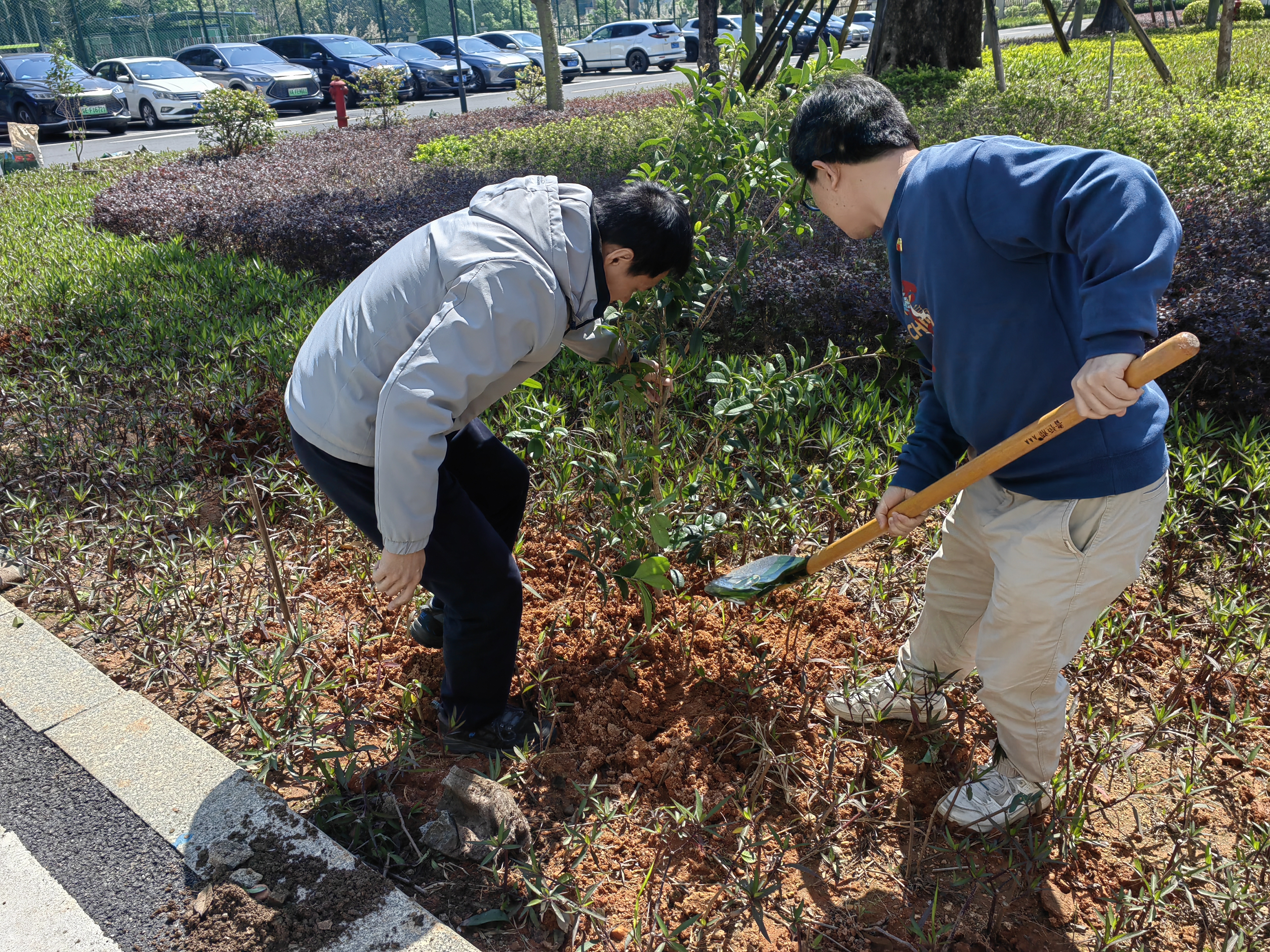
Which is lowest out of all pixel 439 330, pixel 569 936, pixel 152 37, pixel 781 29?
pixel 569 936

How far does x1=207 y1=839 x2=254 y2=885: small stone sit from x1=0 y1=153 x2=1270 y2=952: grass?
0.18 meters

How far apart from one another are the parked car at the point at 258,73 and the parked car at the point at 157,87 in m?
0.65

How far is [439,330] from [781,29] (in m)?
7.85

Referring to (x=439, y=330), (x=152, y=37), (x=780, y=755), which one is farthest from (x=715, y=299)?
(x=152, y=37)

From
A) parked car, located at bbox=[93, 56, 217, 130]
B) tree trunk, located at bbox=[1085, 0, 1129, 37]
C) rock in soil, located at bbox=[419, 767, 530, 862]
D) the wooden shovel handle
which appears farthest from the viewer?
tree trunk, located at bbox=[1085, 0, 1129, 37]

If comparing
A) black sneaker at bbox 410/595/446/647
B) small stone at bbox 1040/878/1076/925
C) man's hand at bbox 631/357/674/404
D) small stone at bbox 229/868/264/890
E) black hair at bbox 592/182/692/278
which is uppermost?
black hair at bbox 592/182/692/278

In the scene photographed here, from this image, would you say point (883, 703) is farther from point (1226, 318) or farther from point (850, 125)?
point (1226, 318)

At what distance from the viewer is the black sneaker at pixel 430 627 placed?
2.49 metres

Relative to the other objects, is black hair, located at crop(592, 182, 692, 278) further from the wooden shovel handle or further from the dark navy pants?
the wooden shovel handle

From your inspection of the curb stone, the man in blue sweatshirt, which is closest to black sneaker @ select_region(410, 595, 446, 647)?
the curb stone

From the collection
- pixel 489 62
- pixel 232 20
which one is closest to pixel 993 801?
pixel 489 62

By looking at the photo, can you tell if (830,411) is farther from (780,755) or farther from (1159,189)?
(1159,189)

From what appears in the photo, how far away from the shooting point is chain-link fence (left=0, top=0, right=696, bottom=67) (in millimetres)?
30203

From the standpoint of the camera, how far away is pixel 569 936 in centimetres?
181
